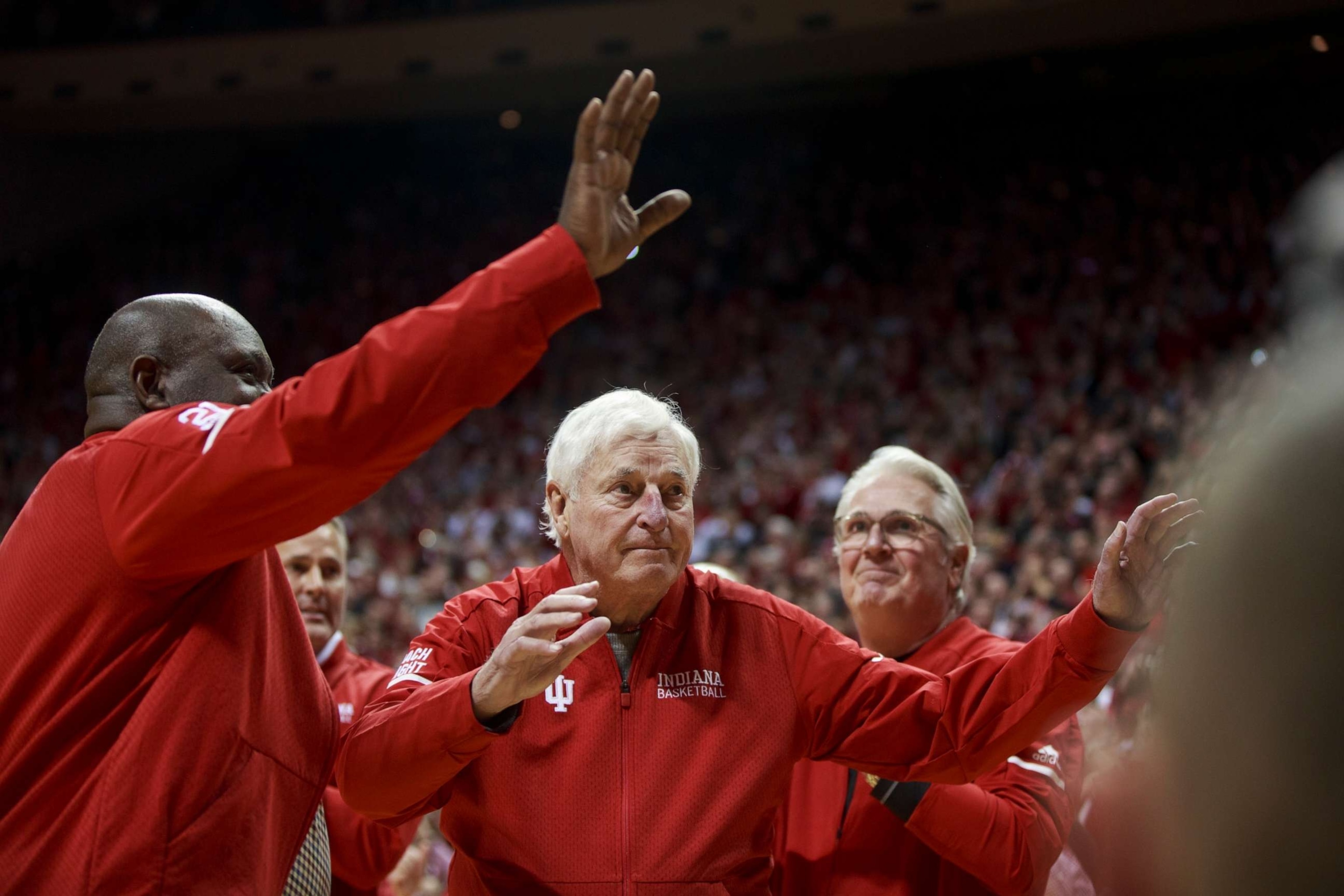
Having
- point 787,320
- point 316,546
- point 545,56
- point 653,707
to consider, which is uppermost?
point 545,56

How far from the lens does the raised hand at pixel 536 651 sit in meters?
1.87

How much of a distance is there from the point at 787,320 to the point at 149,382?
41.2 ft

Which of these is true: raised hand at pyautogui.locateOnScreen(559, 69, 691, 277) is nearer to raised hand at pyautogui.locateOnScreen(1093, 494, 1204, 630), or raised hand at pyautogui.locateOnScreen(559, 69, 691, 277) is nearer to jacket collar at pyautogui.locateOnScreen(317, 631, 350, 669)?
raised hand at pyautogui.locateOnScreen(1093, 494, 1204, 630)

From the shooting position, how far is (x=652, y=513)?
2.38m

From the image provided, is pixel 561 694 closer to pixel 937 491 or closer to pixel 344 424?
pixel 344 424

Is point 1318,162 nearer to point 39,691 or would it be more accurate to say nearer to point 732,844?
point 732,844

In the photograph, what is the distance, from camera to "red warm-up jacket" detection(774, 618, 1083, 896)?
2428 millimetres

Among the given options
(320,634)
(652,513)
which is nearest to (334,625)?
(320,634)

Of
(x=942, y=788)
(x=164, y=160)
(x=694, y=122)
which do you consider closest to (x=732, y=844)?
(x=942, y=788)

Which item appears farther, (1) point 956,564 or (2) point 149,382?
(1) point 956,564

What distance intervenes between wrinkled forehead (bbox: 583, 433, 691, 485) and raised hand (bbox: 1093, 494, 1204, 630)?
83 cm

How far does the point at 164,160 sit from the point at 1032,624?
1621cm

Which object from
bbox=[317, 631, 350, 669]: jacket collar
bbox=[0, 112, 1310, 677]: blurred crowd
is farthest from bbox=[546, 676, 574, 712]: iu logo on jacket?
bbox=[0, 112, 1310, 677]: blurred crowd

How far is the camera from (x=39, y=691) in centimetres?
183
